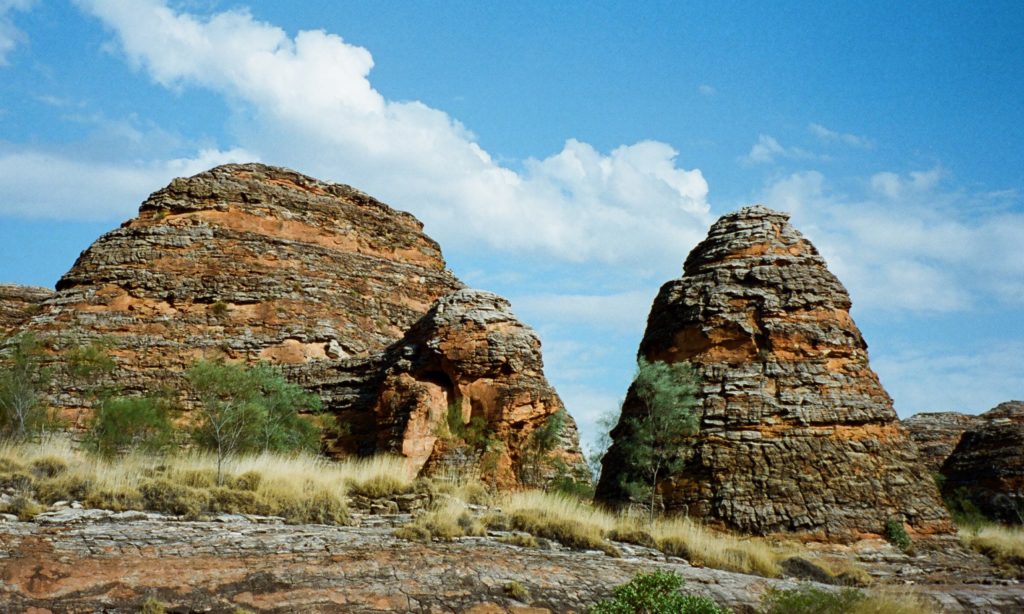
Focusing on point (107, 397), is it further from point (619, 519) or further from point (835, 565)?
point (835, 565)

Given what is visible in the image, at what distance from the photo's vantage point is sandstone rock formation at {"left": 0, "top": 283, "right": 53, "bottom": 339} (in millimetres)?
37625

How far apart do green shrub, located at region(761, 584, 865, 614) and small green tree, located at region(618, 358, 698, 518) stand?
602 cm

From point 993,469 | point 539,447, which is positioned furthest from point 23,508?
point 993,469

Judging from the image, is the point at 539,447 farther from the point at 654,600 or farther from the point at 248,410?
the point at 654,600

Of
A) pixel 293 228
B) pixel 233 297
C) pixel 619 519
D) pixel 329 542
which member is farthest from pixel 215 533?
pixel 293 228

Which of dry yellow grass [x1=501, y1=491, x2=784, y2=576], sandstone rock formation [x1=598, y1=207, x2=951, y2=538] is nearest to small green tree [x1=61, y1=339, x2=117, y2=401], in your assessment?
sandstone rock formation [x1=598, y1=207, x2=951, y2=538]

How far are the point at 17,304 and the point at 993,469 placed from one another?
149 feet

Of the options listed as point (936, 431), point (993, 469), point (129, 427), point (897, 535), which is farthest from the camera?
point (936, 431)

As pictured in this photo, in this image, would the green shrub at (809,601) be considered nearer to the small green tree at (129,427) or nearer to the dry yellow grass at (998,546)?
the dry yellow grass at (998,546)

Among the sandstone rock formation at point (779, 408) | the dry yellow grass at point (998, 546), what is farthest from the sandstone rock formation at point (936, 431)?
the sandstone rock formation at point (779, 408)

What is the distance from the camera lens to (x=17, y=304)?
40969mm

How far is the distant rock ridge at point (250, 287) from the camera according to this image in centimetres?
3250

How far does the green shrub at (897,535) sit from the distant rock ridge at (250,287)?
1551 centimetres

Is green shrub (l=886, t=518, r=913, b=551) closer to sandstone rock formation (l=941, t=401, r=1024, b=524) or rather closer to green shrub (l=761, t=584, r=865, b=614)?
green shrub (l=761, t=584, r=865, b=614)
